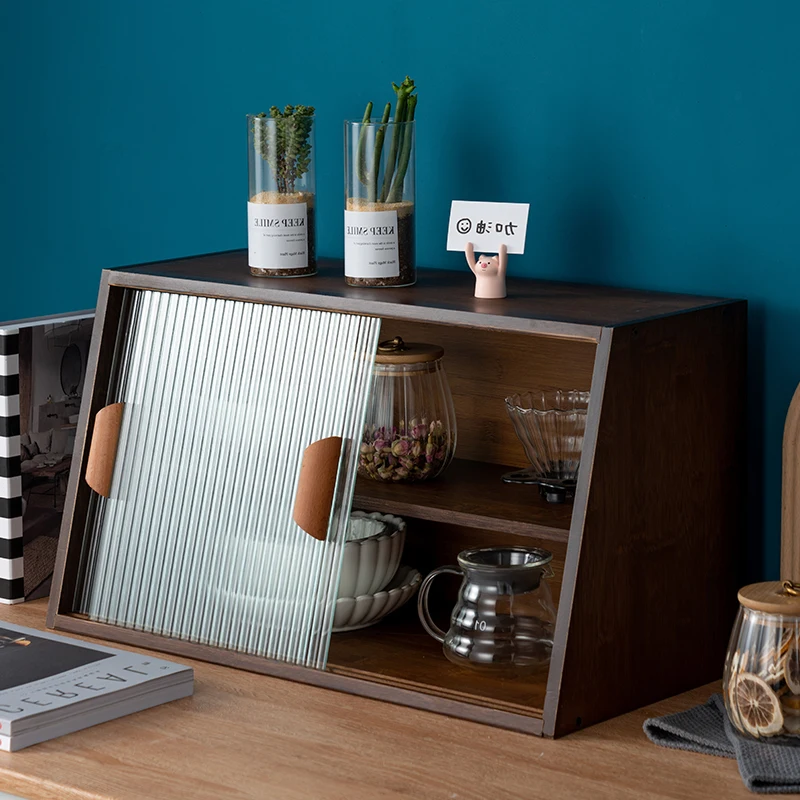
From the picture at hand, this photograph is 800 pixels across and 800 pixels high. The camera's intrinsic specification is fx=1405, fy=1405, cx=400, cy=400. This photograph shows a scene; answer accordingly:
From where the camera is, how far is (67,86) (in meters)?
2.01

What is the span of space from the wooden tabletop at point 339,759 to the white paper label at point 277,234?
0.48m

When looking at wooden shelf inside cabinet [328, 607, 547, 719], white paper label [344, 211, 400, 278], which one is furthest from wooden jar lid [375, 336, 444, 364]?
wooden shelf inside cabinet [328, 607, 547, 719]

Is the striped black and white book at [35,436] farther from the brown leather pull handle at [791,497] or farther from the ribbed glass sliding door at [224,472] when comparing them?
the brown leather pull handle at [791,497]

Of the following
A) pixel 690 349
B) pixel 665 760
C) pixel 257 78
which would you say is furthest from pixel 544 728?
pixel 257 78

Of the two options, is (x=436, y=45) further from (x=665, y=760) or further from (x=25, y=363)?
Result: (x=665, y=760)

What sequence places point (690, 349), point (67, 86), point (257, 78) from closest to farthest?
point (690, 349), point (257, 78), point (67, 86)

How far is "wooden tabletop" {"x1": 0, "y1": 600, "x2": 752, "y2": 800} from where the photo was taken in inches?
47.1

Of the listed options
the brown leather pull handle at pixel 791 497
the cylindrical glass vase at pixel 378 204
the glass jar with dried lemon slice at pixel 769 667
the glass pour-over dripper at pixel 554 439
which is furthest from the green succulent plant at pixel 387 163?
the glass jar with dried lemon slice at pixel 769 667

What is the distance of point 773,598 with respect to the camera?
4.14ft

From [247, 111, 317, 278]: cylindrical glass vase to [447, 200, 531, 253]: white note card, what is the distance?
17 cm

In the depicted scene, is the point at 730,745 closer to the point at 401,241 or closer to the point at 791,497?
the point at 791,497

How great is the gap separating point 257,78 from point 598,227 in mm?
517

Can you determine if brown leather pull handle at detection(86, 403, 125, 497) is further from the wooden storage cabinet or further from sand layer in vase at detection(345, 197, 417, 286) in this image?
sand layer in vase at detection(345, 197, 417, 286)

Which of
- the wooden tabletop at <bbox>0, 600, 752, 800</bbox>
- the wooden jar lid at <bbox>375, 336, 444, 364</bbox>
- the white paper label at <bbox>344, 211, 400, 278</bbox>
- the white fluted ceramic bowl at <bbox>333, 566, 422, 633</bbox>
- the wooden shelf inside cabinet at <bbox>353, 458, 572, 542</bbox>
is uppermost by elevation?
the white paper label at <bbox>344, 211, 400, 278</bbox>
